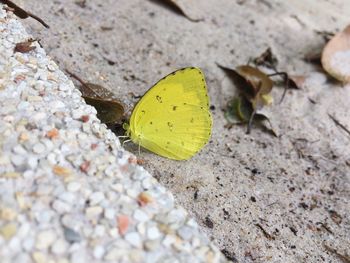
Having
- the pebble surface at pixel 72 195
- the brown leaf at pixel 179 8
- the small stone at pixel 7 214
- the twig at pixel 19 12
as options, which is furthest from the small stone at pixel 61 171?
the brown leaf at pixel 179 8

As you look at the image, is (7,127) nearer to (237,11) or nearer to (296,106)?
(296,106)

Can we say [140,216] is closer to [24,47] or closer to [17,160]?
[17,160]

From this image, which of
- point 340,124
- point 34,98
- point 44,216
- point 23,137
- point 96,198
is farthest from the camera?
point 340,124

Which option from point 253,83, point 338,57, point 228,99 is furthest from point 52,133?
point 338,57

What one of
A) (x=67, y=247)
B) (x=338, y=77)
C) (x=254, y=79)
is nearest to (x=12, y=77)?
(x=67, y=247)

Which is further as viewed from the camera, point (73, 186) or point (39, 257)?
point (73, 186)

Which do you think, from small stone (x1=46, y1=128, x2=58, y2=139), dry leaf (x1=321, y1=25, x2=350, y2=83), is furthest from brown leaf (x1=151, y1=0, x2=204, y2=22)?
small stone (x1=46, y1=128, x2=58, y2=139)

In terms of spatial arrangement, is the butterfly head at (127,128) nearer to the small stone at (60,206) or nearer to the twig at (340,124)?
the small stone at (60,206)

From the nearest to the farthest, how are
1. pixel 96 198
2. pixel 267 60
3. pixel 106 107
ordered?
pixel 96 198
pixel 106 107
pixel 267 60

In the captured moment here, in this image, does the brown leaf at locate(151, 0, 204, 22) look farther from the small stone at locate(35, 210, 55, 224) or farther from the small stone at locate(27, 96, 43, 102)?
the small stone at locate(35, 210, 55, 224)
